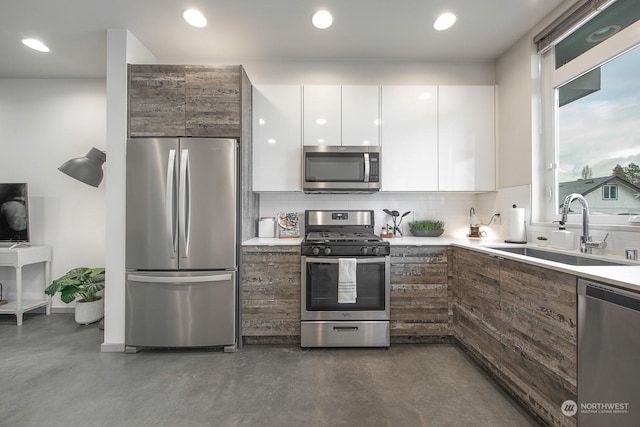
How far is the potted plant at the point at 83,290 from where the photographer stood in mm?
2842

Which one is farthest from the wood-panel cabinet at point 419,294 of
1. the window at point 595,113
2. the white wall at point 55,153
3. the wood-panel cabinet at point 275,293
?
the white wall at point 55,153

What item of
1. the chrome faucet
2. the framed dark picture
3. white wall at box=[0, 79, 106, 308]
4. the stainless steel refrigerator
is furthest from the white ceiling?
the chrome faucet

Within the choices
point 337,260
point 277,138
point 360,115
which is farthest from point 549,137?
point 277,138

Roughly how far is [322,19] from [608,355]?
8.96ft

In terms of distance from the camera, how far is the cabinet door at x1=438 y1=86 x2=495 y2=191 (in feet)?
9.41

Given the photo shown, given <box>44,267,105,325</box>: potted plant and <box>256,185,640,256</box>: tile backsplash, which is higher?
<box>256,185,640,256</box>: tile backsplash

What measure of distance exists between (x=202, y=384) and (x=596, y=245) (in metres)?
2.76

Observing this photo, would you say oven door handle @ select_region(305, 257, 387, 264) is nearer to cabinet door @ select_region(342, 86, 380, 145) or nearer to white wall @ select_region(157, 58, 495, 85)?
cabinet door @ select_region(342, 86, 380, 145)

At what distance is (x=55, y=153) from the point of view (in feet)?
11.1

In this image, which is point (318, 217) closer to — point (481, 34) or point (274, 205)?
point (274, 205)

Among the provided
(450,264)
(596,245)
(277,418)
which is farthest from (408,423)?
(596,245)

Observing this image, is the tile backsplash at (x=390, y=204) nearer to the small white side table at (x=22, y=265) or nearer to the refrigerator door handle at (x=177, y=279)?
the refrigerator door handle at (x=177, y=279)

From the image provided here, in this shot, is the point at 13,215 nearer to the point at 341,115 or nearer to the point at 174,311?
the point at 174,311

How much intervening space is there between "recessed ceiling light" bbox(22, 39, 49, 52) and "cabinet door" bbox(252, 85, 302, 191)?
6.67 ft
